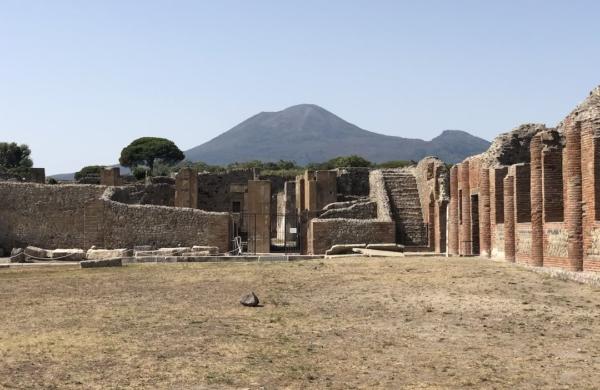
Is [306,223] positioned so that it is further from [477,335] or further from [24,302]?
[477,335]

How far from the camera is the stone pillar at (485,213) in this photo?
23.7m

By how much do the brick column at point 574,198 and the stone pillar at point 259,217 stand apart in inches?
766

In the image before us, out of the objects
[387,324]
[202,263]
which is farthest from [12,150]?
[387,324]

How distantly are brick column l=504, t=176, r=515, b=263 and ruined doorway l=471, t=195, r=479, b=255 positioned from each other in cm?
456

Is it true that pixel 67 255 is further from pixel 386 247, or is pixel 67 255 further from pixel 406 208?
pixel 406 208

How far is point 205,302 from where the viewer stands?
1419 cm

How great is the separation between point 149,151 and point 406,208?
73.0 metres

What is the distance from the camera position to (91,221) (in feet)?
109

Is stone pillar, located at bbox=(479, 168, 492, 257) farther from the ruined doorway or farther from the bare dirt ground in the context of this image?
the bare dirt ground

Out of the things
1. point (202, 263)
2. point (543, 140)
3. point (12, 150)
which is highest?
point (12, 150)

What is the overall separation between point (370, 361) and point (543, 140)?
11.4 metres

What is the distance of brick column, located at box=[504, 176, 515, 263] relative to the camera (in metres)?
20.8

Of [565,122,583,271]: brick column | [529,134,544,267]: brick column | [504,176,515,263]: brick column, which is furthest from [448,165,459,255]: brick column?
[565,122,583,271]: brick column

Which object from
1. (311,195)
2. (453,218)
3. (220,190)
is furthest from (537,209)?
(220,190)
